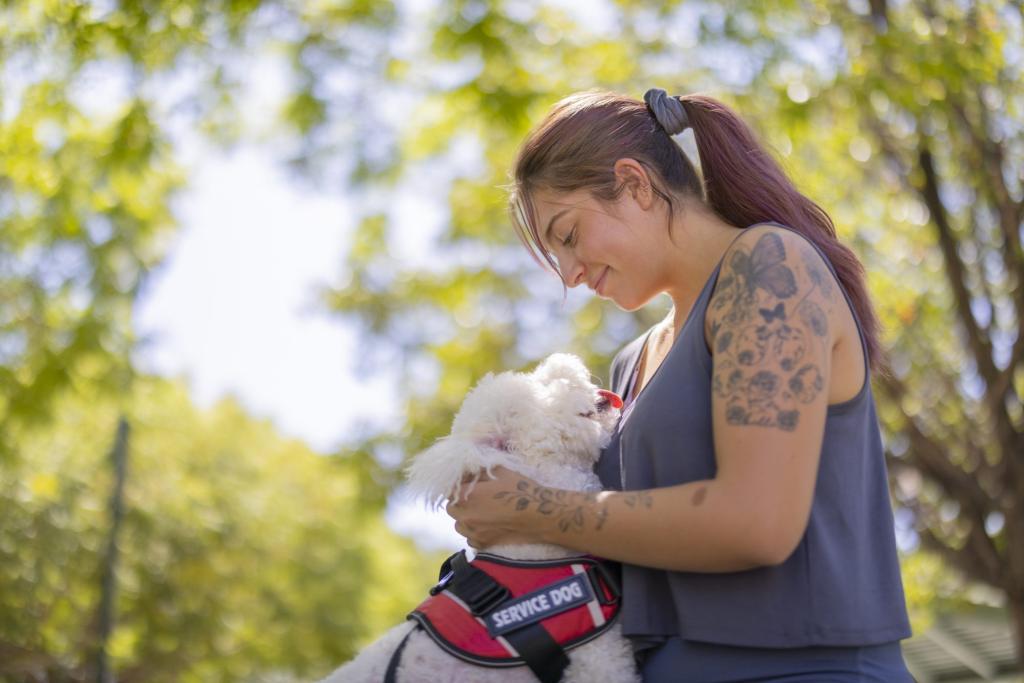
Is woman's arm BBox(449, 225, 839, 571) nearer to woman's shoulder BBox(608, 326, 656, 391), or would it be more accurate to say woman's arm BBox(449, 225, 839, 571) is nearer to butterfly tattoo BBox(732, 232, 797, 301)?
butterfly tattoo BBox(732, 232, 797, 301)

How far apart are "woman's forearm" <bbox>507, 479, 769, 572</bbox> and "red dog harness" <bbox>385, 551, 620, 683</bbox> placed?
0.29 feet

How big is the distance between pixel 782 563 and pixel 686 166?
0.97 meters

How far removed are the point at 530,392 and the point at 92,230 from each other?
870cm

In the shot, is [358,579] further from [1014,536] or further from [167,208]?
[1014,536]

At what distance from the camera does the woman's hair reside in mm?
2533

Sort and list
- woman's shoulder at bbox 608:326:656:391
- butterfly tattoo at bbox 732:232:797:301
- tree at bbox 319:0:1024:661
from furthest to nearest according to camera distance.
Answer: tree at bbox 319:0:1024:661 < woman's shoulder at bbox 608:326:656:391 < butterfly tattoo at bbox 732:232:797:301

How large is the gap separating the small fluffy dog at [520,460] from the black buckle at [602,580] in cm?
5

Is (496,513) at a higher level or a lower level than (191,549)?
higher

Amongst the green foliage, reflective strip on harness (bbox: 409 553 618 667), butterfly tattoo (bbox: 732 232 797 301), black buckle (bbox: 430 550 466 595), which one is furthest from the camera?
the green foliage

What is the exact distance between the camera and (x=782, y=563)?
218 cm

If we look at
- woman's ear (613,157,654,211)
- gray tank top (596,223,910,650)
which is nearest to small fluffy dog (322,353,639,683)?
gray tank top (596,223,910,650)

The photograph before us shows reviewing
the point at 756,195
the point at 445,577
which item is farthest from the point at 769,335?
the point at 445,577

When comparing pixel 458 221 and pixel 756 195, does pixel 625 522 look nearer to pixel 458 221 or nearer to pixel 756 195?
pixel 756 195

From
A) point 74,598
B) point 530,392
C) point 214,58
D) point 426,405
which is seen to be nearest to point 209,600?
point 74,598
